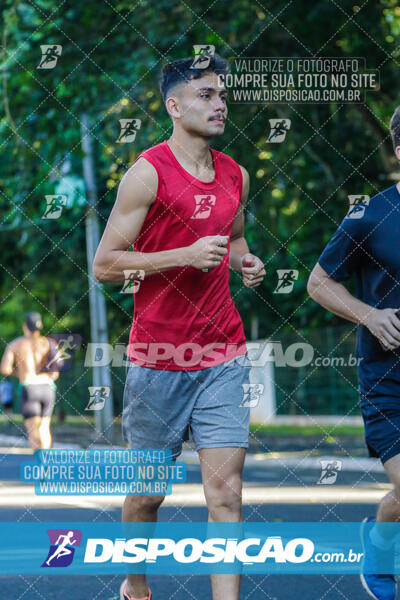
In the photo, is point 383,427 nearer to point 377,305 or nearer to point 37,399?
point 377,305

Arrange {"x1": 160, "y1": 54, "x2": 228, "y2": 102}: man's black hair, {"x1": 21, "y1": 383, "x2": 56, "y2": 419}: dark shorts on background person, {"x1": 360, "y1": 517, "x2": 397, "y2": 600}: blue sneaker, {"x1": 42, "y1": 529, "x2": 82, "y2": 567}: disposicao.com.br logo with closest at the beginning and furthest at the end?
1. {"x1": 160, "y1": 54, "x2": 228, "y2": 102}: man's black hair
2. {"x1": 360, "y1": 517, "x2": 397, "y2": 600}: blue sneaker
3. {"x1": 42, "y1": 529, "x2": 82, "y2": 567}: disposicao.com.br logo
4. {"x1": 21, "y1": 383, "x2": 56, "y2": 419}: dark shorts on background person

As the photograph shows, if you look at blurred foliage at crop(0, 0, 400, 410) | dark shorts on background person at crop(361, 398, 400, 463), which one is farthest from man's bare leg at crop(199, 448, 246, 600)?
blurred foliage at crop(0, 0, 400, 410)

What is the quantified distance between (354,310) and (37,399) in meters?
7.05

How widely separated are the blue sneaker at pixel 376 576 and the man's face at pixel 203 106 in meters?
1.82

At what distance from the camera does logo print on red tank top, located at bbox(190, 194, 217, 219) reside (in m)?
4.75

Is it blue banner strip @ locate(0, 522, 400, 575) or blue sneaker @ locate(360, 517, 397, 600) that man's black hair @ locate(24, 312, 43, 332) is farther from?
blue sneaker @ locate(360, 517, 397, 600)

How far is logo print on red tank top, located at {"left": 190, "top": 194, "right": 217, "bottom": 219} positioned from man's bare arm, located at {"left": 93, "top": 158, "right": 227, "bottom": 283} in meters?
0.17

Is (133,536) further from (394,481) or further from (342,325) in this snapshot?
(342,325)

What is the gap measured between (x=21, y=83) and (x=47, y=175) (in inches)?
40.2

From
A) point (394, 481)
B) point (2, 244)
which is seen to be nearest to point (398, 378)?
point (394, 481)

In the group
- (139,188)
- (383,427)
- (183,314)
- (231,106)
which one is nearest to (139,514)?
(183,314)

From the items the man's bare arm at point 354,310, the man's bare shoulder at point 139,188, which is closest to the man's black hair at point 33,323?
the man's bare arm at point 354,310

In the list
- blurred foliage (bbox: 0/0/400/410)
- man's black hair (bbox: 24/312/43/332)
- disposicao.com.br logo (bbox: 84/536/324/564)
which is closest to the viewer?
disposicao.com.br logo (bbox: 84/536/324/564)

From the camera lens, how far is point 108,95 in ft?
45.4
